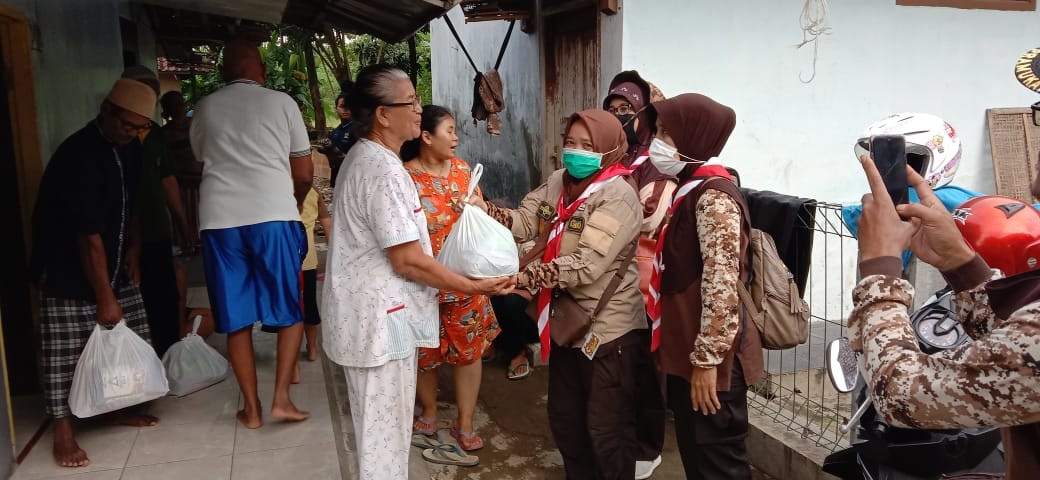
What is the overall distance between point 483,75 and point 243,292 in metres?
4.51

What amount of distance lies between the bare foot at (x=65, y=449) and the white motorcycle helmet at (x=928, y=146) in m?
3.60

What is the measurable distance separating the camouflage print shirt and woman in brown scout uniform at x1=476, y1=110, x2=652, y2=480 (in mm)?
1620

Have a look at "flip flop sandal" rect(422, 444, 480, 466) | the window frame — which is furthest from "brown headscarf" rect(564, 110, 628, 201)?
the window frame

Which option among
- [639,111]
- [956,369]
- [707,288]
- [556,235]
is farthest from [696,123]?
[956,369]

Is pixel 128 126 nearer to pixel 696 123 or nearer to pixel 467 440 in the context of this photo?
pixel 467 440

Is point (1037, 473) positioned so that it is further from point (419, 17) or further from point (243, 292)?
point (419, 17)

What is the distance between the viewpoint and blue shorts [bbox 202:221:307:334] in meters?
3.43

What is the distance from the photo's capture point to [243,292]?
11.5ft

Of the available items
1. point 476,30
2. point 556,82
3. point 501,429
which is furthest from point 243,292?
point 476,30

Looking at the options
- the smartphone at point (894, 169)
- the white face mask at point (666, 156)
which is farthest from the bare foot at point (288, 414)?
the smartphone at point (894, 169)

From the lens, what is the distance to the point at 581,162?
3172 millimetres

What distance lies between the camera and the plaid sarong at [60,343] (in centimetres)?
325

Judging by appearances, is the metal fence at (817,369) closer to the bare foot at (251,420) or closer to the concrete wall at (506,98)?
the bare foot at (251,420)

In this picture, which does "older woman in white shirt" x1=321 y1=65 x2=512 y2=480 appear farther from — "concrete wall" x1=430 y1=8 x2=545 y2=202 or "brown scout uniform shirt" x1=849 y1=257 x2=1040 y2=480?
"concrete wall" x1=430 y1=8 x2=545 y2=202
